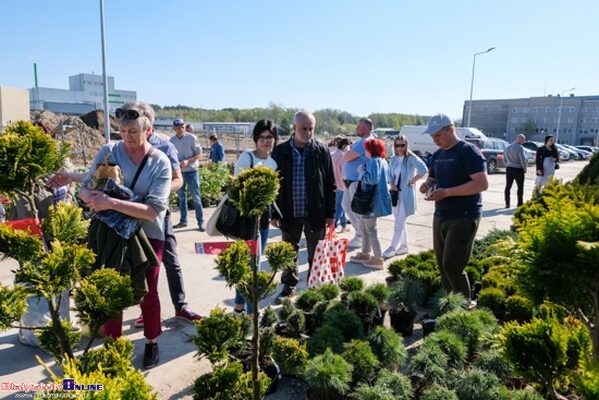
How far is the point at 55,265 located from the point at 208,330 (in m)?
0.80

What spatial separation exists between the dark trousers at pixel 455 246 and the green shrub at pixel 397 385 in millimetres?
1381

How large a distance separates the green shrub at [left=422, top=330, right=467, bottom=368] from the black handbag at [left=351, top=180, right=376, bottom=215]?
8.83 ft

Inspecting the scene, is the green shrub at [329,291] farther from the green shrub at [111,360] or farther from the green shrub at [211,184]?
the green shrub at [211,184]

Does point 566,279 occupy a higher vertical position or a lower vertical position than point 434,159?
lower

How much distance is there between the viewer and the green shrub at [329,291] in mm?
3696

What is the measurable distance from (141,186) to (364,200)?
124 inches

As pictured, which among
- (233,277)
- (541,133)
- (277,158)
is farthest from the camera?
(541,133)

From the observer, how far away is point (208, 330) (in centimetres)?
209

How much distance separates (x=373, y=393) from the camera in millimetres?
Result: 2326

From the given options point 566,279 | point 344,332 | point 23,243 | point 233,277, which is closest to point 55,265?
point 23,243

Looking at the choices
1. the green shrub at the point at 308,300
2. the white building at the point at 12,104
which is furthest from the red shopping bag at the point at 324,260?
the white building at the point at 12,104

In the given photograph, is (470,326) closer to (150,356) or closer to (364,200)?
(150,356)

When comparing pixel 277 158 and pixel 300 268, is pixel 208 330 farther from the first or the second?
pixel 300 268

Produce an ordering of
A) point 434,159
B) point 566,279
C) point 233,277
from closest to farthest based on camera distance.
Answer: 1. point 566,279
2. point 233,277
3. point 434,159
